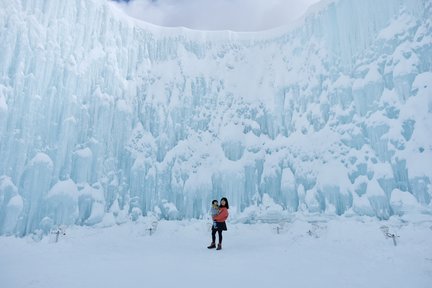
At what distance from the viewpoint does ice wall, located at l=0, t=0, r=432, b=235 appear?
1120cm

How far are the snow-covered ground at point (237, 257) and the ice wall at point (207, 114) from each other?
3.07 ft

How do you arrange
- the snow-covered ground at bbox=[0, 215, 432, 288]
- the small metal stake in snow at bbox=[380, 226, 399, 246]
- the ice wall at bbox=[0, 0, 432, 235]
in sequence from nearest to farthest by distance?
1. the snow-covered ground at bbox=[0, 215, 432, 288]
2. the small metal stake in snow at bbox=[380, 226, 399, 246]
3. the ice wall at bbox=[0, 0, 432, 235]

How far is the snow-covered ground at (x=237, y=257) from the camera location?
5.46 meters

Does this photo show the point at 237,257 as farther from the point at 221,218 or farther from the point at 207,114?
the point at 207,114

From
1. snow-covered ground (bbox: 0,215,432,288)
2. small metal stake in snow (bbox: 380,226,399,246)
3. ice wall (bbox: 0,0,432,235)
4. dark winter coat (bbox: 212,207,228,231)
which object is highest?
ice wall (bbox: 0,0,432,235)

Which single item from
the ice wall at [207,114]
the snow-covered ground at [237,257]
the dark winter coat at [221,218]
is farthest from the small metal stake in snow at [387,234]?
the dark winter coat at [221,218]

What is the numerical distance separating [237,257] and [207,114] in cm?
927

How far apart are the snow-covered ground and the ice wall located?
0.94 meters

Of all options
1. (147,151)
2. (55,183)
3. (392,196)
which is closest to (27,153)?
A: (55,183)

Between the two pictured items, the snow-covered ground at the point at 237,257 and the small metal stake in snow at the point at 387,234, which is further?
the small metal stake in snow at the point at 387,234

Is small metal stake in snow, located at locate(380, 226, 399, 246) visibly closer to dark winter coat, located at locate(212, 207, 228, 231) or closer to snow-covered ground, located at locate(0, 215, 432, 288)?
snow-covered ground, located at locate(0, 215, 432, 288)

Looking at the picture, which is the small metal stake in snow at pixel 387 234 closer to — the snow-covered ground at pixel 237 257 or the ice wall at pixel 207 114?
the snow-covered ground at pixel 237 257

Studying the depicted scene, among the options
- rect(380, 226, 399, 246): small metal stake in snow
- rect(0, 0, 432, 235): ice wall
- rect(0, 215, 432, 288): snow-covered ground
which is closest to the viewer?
rect(0, 215, 432, 288): snow-covered ground

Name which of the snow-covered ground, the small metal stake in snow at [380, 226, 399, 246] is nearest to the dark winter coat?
the snow-covered ground
